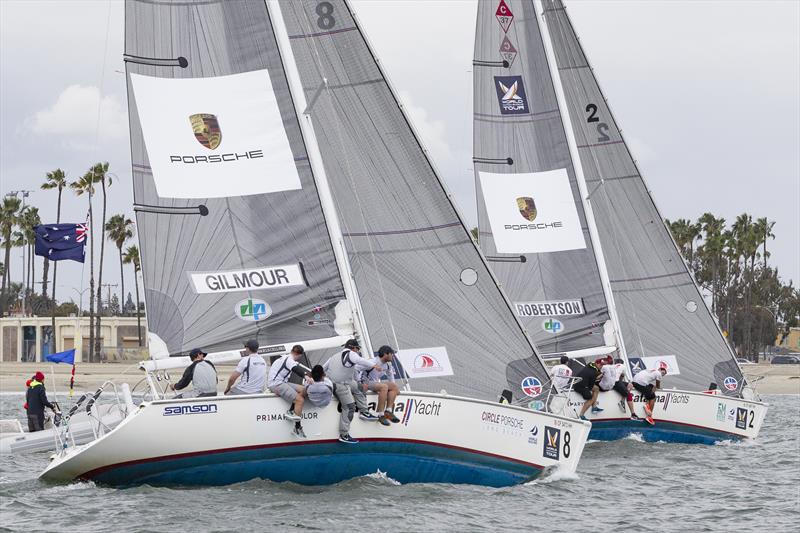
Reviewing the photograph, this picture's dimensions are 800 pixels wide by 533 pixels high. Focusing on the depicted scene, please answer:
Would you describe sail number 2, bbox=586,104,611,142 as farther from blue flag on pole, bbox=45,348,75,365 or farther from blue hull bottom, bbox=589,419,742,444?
blue flag on pole, bbox=45,348,75,365

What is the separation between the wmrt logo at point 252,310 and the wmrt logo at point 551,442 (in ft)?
14.0

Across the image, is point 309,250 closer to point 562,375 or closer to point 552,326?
point 562,375

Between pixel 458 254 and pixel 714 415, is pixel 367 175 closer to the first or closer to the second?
pixel 458 254

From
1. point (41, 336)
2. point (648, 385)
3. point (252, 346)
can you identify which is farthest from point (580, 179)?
point (41, 336)

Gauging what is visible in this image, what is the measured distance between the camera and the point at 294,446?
16219mm

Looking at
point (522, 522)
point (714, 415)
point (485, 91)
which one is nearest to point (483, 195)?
point (485, 91)

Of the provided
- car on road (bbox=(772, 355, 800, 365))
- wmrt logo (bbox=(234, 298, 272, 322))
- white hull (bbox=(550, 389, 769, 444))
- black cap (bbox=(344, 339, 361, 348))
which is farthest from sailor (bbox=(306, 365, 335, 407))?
car on road (bbox=(772, 355, 800, 365))

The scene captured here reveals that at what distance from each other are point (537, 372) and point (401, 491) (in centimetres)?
352

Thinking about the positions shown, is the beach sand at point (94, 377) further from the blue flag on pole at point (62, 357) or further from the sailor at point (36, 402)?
the blue flag on pole at point (62, 357)

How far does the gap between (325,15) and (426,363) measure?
5530mm

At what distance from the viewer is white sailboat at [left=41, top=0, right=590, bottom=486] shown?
16844 millimetres

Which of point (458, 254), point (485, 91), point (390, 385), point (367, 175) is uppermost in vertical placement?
point (485, 91)

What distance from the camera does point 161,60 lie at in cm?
1833

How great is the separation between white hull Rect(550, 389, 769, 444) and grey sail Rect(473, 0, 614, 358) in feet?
8.02
